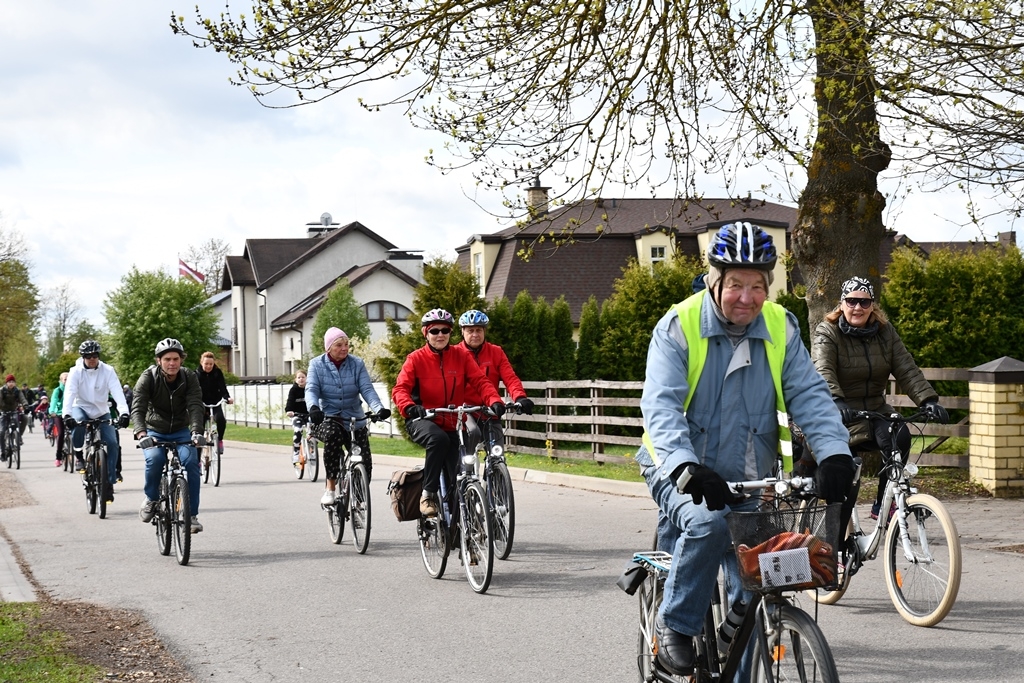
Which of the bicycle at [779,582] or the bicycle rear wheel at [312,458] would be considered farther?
the bicycle rear wheel at [312,458]

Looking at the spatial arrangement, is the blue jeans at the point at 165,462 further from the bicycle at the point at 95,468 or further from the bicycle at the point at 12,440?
the bicycle at the point at 12,440

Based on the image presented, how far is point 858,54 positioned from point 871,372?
16.6ft

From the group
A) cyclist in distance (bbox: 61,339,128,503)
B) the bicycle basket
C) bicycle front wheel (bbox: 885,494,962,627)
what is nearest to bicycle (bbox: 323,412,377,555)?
cyclist in distance (bbox: 61,339,128,503)

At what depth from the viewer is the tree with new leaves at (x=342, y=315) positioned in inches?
2499

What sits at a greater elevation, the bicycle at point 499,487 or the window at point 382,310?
the window at point 382,310

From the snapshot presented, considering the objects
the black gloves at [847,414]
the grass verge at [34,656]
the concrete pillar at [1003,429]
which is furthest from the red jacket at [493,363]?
the concrete pillar at [1003,429]

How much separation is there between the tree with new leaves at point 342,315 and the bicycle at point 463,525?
53.8m

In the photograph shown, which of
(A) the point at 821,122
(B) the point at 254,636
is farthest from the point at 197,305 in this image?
(B) the point at 254,636

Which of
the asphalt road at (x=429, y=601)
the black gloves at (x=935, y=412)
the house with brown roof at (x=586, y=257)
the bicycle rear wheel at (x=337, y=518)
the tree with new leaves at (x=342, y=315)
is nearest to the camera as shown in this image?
the asphalt road at (x=429, y=601)

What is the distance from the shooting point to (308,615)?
25.9 feet

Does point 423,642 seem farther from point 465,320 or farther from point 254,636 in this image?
point 465,320

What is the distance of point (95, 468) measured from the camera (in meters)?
14.4

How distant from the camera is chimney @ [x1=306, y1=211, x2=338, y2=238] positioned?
290 feet

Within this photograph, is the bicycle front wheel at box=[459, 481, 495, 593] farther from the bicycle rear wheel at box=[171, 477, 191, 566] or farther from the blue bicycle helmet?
the bicycle rear wheel at box=[171, 477, 191, 566]
